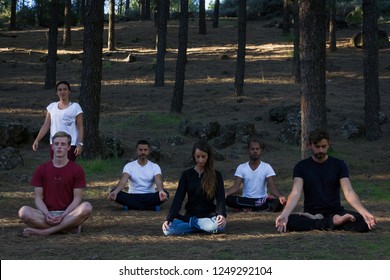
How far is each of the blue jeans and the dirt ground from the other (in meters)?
0.11

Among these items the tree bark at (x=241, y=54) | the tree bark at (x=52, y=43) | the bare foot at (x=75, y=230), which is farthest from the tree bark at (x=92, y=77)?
the tree bark at (x=52, y=43)

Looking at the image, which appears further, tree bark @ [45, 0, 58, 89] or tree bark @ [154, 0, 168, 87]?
tree bark @ [45, 0, 58, 89]

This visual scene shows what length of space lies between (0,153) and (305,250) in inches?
345

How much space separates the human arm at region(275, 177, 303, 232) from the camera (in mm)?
7992

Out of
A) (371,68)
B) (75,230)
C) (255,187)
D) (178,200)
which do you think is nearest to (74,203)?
(75,230)

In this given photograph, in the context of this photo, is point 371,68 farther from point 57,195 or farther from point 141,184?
point 57,195

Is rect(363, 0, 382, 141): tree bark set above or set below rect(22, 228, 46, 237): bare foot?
above

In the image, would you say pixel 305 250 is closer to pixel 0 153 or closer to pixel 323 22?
pixel 323 22

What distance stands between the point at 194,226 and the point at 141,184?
2329 mm

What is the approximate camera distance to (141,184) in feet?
33.9

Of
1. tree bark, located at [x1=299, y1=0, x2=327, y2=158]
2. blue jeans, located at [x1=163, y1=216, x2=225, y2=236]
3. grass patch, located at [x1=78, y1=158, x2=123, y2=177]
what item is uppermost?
tree bark, located at [x1=299, y1=0, x2=327, y2=158]

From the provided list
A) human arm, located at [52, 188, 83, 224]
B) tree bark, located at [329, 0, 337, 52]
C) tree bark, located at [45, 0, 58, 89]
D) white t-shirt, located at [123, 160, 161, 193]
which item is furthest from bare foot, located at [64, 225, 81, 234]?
tree bark, located at [329, 0, 337, 52]

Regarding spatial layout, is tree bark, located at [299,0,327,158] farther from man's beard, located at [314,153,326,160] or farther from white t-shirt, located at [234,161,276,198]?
man's beard, located at [314,153,326,160]

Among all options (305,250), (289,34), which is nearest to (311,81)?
(305,250)
